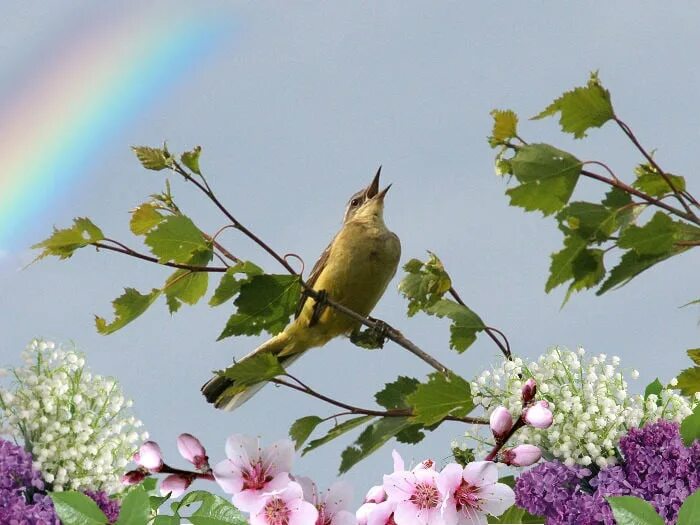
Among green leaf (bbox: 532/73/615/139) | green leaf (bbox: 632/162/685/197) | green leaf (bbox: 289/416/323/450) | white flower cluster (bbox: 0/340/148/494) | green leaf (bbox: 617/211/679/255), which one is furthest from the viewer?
white flower cluster (bbox: 0/340/148/494)

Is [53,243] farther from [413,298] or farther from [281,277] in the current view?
[413,298]

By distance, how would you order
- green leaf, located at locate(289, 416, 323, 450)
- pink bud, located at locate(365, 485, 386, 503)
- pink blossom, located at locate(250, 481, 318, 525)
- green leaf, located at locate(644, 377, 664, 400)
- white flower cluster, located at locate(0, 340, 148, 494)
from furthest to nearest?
white flower cluster, located at locate(0, 340, 148, 494)
green leaf, located at locate(644, 377, 664, 400)
green leaf, located at locate(289, 416, 323, 450)
pink bud, located at locate(365, 485, 386, 503)
pink blossom, located at locate(250, 481, 318, 525)

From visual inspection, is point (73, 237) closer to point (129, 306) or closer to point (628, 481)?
point (129, 306)

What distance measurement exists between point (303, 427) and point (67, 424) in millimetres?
1943

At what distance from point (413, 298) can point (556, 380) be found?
0.41m

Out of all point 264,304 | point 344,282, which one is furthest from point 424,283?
point 344,282

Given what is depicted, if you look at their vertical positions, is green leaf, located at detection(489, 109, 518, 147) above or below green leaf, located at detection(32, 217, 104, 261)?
above

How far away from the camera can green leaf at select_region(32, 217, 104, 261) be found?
6.61 feet

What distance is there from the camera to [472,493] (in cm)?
137

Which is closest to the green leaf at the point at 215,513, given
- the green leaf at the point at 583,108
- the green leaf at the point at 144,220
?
the green leaf at the point at 144,220

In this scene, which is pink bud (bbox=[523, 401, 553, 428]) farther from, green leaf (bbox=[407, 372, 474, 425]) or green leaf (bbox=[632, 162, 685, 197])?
green leaf (bbox=[632, 162, 685, 197])

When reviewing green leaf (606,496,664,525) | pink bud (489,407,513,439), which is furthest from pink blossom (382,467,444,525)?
green leaf (606,496,664,525)

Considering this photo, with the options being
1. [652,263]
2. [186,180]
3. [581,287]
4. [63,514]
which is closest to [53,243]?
[186,180]

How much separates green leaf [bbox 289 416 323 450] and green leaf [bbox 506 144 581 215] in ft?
2.13
